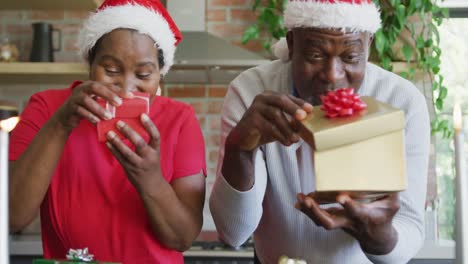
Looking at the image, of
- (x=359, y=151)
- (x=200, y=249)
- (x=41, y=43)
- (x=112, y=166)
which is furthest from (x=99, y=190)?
(x=41, y=43)

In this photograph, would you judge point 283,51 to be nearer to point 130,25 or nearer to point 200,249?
point 130,25

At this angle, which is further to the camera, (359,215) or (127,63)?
(127,63)

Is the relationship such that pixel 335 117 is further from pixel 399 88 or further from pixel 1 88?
pixel 1 88

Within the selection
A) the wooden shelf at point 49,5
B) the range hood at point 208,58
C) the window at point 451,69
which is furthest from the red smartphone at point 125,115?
the window at point 451,69

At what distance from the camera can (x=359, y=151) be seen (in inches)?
36.6

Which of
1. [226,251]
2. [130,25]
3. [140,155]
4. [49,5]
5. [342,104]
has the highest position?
[49,5]

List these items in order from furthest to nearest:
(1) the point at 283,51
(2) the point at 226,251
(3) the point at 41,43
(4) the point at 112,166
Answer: (3) the point at 41,43, (2) the point at 226,251, (1) the point at 283,51, (4) the point at 112,166

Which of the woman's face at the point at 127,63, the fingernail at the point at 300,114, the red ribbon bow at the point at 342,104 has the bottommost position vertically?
the fingernail at the point at 300,114

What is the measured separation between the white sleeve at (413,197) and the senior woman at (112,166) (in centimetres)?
37

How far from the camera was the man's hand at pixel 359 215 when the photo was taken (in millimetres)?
972

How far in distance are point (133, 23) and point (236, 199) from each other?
411 millimetres

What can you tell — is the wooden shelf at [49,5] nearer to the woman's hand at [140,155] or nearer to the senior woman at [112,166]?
the senior woman at [112,166]

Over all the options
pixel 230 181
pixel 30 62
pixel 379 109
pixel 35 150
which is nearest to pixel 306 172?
pixel 230 181

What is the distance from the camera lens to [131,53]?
1237 mm
